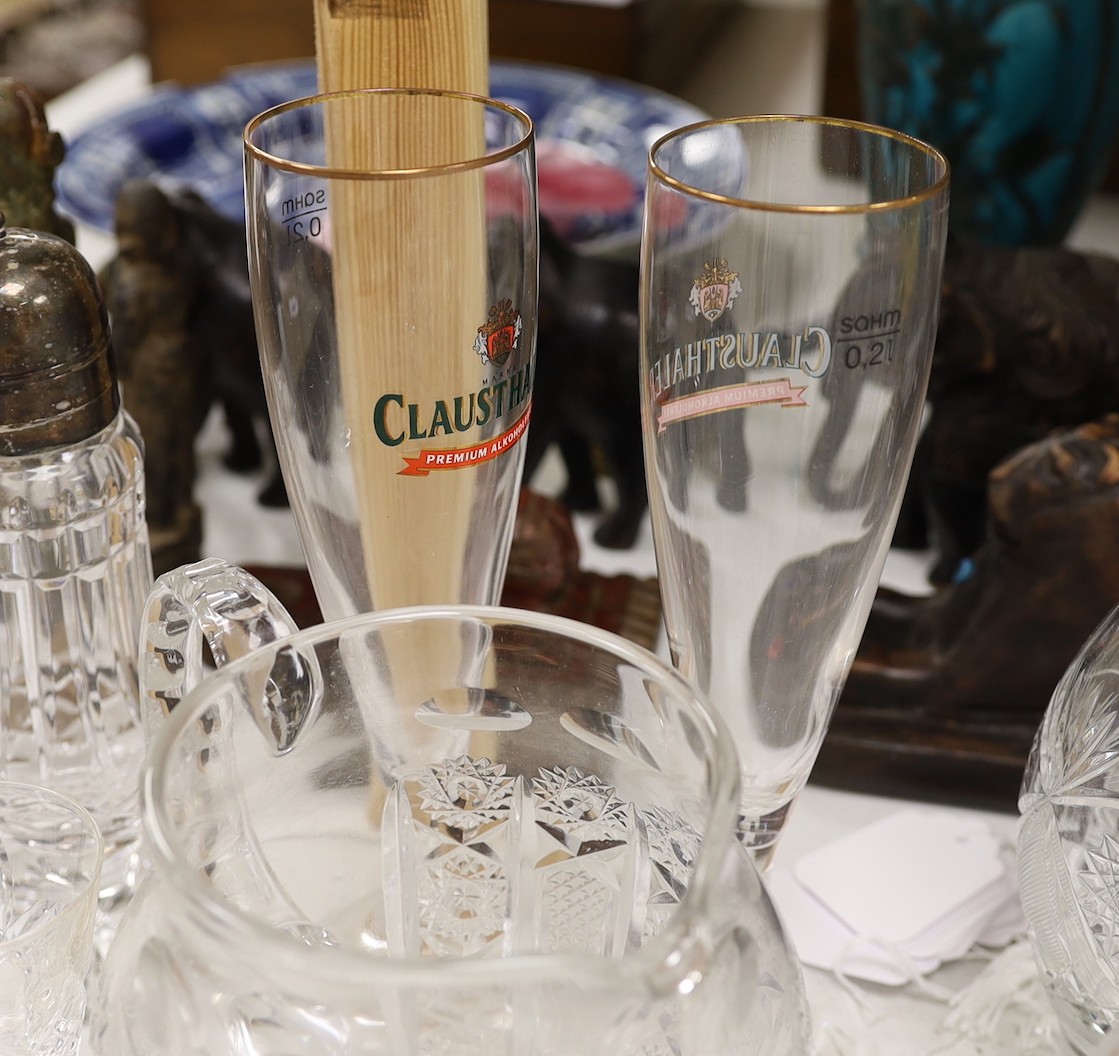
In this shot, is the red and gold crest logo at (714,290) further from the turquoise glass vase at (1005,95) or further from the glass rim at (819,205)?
the turquoise glass vase at (1005,95)

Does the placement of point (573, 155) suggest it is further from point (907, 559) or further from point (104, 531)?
point (104, 531)

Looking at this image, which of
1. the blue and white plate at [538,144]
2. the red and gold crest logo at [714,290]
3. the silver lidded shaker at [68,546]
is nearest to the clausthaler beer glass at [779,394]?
the red and gold crest logo at [714,290]

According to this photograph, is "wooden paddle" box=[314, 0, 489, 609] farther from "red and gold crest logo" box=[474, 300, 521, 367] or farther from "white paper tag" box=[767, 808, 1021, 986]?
"white paper tag" box=[767, 808, 1021, 986]

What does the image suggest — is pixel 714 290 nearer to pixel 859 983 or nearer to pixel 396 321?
pixel 396 321

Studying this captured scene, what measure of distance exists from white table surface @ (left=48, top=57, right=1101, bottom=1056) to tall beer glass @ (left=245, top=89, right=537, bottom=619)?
0.13m

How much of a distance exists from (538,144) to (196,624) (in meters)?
0.47

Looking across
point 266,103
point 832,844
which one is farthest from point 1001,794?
point 266,103

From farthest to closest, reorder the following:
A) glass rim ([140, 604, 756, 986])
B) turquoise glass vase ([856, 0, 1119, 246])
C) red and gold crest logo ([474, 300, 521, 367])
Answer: turquoise glass vase ([856, 0, 1119, 246]) < red and gold crest logo ([474, 300, 521, 367]) < glass rim ([140, 604, 756, 986])

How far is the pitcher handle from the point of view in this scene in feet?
0.84

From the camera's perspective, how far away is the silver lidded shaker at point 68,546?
0.30 metres

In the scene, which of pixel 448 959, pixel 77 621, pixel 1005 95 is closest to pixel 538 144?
pixel 1005 95

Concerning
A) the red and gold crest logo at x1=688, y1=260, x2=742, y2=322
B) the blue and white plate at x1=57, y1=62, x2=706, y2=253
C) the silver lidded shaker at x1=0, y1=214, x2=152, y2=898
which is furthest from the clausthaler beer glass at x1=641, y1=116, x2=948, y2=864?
the blue and white plate at x1=57, y1=62, x2=706, y2=253

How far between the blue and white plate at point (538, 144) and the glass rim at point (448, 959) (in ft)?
1.19

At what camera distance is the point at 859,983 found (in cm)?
34
